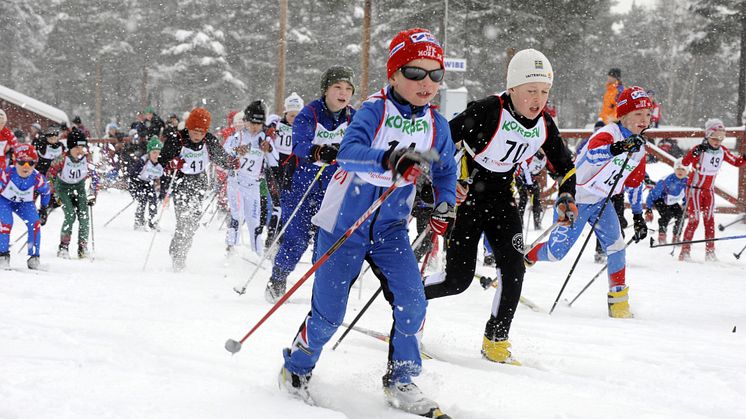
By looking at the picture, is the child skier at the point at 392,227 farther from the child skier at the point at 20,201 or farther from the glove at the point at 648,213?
the glove at the point at 648,213

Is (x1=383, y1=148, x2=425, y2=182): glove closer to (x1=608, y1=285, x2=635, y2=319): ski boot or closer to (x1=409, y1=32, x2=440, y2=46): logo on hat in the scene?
(x1=409, y1=32, x2=440, y2=46): logo on hat

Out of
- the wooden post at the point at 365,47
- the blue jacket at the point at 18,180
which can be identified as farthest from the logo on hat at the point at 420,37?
the wooden post at the point at 365,47

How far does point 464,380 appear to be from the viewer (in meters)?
3.69

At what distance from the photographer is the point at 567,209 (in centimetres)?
437

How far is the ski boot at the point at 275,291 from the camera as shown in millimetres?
5807

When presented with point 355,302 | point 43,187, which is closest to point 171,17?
point 43,187

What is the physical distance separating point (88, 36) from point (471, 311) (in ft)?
Result: 155

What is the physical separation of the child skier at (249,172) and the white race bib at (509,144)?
15.3 ft

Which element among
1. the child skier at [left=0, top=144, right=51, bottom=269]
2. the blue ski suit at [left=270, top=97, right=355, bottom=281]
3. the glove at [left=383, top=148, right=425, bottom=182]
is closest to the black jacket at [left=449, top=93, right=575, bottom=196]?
the glove at [left=383, top=148, right=425, bottom=182]

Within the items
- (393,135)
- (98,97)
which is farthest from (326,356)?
(98,97)

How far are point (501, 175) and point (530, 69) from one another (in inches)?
28.6

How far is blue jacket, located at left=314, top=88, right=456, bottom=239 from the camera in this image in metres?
3.17

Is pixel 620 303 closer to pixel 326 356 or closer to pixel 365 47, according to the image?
pixel 326 356

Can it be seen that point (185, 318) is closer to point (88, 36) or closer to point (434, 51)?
point (434, 51)
